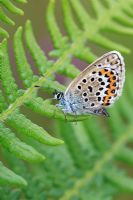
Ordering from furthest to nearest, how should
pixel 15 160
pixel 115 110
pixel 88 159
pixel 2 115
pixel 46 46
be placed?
1. pixel 46 46
2. pixel 115 110
3. pixel 88 159
4. pixel 15 160
5. pixel 2 115

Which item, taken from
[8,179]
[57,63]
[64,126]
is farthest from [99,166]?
[8,179]

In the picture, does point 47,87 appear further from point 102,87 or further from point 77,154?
point 77,154

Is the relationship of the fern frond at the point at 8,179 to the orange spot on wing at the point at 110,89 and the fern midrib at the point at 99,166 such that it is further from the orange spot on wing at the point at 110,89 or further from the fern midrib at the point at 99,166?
the orange spot on wing at the point at 110,89

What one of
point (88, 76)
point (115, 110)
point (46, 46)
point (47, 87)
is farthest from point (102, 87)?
point (46, 46)

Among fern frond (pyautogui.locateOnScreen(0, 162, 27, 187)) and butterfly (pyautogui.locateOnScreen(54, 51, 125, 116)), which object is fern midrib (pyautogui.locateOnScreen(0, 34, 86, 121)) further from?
fern frond (pyautogui.locateOnScreen(0, 162, 27, 187))

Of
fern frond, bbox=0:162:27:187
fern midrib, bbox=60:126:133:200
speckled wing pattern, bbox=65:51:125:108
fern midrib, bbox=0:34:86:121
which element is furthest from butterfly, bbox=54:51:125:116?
fern frond, bbox=0:162:27:187

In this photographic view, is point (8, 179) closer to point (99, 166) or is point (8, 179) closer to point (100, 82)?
point (100, 82)

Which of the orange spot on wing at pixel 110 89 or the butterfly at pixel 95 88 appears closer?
the butterfly at pixel 95 88

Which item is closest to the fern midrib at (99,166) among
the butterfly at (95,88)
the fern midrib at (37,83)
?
the butterfly at (95,88)
